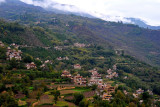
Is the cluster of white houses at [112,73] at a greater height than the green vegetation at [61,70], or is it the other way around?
the green vegetation at [61,70]

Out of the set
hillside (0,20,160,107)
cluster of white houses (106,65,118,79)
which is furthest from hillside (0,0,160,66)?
cluster of white houses (106,65,118,79)

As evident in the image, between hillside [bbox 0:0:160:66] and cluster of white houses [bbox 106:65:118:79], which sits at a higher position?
hillside [bbox 0:0:160:66]

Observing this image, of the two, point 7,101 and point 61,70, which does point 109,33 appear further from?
point 7,101

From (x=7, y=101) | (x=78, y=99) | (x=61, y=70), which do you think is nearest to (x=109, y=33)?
(x=61, y=70)

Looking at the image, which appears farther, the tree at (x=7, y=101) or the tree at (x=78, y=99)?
the tree at (x=78, y=99)

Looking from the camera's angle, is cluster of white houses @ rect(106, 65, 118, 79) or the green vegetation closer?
the green vegetation

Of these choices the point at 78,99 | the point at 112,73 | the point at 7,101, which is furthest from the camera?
the point at 112,73

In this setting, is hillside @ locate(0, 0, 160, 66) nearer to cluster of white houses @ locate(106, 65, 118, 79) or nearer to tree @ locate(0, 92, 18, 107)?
cluster of white houses @ locate(106, 65, 118, 79)

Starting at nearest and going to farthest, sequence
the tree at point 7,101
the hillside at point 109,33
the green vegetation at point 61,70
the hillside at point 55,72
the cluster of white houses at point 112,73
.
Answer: the tree at point 7,101
the green vegetation at point 61,70
the hillside at point 55,72
the cluster of white houses at point 112,73
the hillside at point 109,33

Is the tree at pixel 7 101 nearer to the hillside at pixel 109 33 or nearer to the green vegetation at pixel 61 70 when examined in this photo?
the green vegetation at pixel 61 70

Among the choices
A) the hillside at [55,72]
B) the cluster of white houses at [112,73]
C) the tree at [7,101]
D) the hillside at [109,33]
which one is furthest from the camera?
the hillside at [109,33]

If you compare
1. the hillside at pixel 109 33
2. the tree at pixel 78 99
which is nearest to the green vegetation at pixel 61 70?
the tree at pixel 78 99

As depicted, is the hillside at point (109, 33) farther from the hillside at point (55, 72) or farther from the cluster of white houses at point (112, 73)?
the cluster of white houses at point (112, 73)
